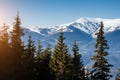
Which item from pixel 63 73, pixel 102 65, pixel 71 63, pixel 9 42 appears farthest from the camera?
pixel 71 63

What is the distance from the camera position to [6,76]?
107 feet

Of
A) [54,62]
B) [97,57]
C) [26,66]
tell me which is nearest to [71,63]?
[54,62]

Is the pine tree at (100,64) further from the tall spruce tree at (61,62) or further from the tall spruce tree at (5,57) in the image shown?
the tall spruce tree at (5,57)

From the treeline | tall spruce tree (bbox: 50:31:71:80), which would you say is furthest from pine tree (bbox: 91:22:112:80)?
tall spruce tree (bbox: 50:31:71:80)

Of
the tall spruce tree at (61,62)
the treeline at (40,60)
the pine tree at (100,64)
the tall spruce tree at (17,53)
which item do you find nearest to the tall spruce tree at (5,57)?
the treeline at (40,60)

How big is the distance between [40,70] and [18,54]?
65.8ft

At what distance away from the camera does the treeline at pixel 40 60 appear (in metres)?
33.0

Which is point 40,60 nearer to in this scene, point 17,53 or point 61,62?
point 61,62

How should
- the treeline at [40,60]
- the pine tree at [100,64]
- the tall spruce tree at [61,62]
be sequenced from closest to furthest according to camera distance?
the treeline at [40,60]
the pine tree at [100,64]
the tall spruce tree at [61,62]

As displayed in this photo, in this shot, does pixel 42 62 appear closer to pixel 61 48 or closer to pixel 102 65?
pixel 61 48

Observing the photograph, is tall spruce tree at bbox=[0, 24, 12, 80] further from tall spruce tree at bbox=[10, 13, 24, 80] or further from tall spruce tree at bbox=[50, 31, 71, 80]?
tall spruce tree at bbox=[50, 31, 71, 80]

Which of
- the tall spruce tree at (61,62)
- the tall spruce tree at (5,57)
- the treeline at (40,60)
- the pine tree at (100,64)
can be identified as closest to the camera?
the tall spruce tree at (5,57)

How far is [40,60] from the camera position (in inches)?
2191

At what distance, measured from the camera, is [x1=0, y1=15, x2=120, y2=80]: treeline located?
33000 mm
